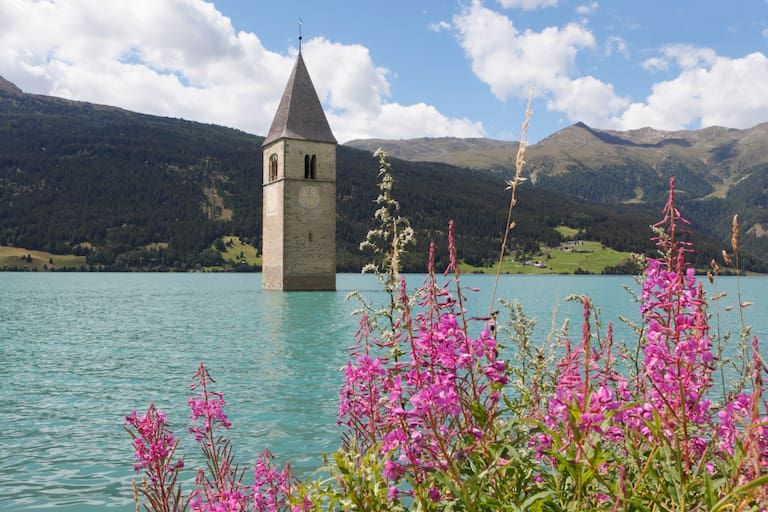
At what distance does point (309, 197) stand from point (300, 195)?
1.05m

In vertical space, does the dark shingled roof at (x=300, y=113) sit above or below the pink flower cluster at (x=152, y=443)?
above

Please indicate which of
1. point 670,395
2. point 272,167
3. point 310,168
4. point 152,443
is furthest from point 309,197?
point 670,395

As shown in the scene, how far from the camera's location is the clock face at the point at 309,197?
6794cm

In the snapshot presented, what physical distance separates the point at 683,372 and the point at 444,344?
116cm

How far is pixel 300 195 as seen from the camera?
67.8m

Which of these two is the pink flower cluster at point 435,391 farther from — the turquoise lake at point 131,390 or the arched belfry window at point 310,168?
the arched belfry window at point 310,168

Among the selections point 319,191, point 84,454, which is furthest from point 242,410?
point 319,191

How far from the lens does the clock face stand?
67938 mm

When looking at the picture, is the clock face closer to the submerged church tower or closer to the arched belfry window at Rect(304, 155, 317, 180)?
A: the submerged church tower

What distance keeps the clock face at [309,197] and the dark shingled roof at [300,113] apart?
225 inches

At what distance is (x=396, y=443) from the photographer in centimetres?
312

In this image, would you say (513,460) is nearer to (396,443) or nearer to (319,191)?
(396,443)

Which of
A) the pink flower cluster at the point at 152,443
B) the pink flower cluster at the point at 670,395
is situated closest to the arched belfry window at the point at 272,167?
the pink flower cluster at the point at 152,443

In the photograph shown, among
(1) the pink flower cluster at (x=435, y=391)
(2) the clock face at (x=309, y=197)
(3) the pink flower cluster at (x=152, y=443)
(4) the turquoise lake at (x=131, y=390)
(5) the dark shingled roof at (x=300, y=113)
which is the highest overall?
(5) the dark shingled roof at (x=300, y=113)
